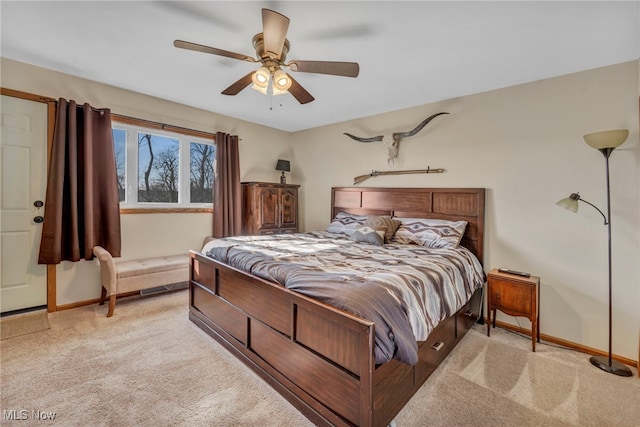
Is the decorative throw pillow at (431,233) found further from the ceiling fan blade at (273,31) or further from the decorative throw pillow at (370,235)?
the ceiling fan blade at (273,31)

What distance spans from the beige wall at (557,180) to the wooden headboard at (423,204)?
0.36 feet

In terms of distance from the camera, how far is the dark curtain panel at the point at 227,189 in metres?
4.20

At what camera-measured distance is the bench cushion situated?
308 cm

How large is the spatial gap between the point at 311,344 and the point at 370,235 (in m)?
1.75

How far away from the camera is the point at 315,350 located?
5.28 feet

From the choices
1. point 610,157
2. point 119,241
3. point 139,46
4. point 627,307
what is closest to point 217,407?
point 119,241

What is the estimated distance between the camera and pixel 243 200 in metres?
4.61

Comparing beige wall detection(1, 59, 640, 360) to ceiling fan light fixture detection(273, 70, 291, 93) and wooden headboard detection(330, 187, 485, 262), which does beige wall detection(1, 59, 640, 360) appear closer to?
wooden headboard detection(330, 187, 485, 262)

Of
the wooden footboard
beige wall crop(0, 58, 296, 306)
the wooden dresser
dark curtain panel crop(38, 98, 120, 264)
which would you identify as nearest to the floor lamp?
the wooden footboard

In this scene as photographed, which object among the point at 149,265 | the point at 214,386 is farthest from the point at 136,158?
the point at 214,386

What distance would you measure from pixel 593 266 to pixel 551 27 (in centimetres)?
204

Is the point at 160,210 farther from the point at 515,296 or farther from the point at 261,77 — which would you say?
the point at 515,296

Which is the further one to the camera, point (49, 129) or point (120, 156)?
point (120, 156)

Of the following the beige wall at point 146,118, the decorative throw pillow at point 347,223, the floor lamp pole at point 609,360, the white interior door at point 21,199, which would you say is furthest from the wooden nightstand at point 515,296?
the white interior door at point 21,199
